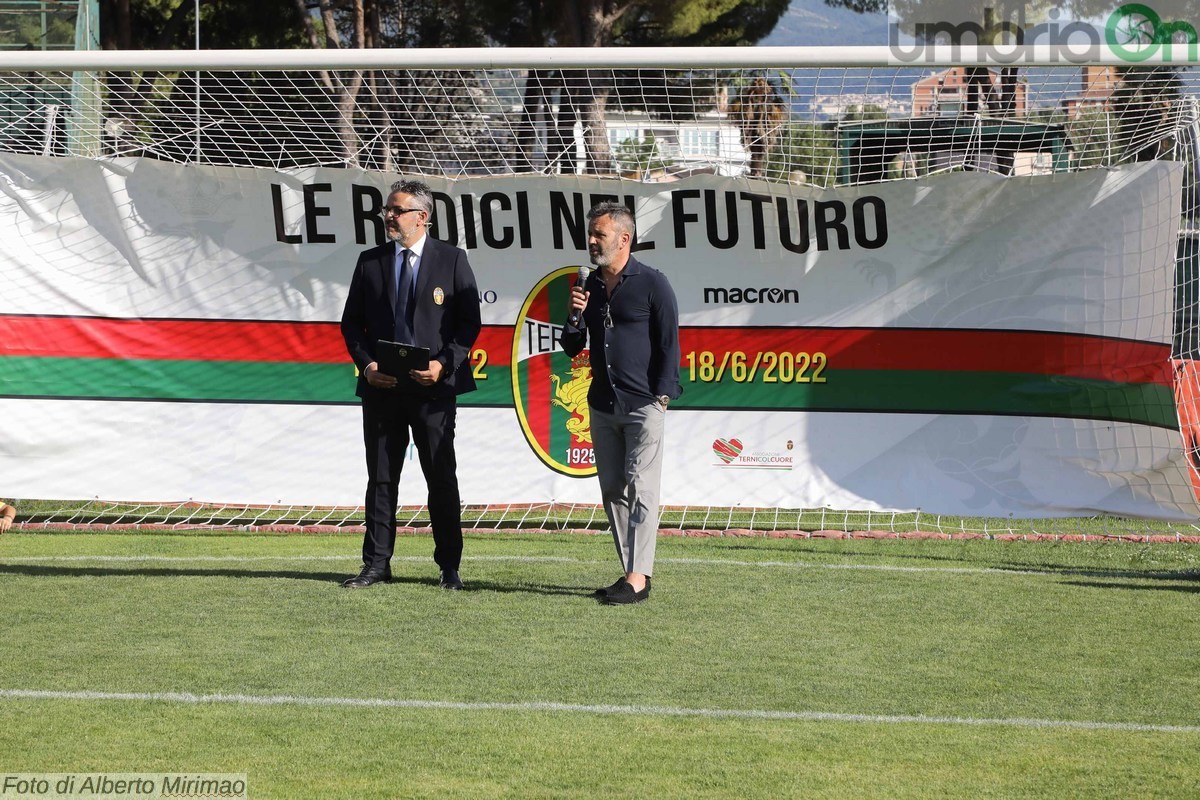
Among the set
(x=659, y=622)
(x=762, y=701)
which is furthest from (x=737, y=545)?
(x=762, y=701)

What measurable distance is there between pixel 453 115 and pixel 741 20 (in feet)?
52.0

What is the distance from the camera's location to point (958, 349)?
9883 mm

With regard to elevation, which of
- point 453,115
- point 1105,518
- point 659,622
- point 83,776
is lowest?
point 1105,518

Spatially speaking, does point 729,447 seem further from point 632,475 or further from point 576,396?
point 632,475

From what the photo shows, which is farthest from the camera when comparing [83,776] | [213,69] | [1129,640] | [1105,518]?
A: [1105,518]

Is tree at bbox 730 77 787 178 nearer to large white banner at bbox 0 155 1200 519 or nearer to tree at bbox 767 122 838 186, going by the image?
tree at bbox 767 122 838 186

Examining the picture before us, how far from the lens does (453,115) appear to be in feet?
33.5

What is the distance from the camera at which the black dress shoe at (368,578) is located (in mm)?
7094

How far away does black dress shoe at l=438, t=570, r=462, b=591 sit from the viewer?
7.14 m

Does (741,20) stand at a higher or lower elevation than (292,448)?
higher

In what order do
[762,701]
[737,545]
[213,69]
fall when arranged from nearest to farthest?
[762,701]
[213,69]
[737,545]

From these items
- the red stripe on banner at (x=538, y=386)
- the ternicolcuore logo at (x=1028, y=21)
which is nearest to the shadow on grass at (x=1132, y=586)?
the red stripe on banner at (x=538, y=386)

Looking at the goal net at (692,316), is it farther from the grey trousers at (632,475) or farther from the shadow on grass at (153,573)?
the grey trousers at (632,475)

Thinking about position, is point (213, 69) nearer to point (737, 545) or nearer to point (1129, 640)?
point (737, 545)
